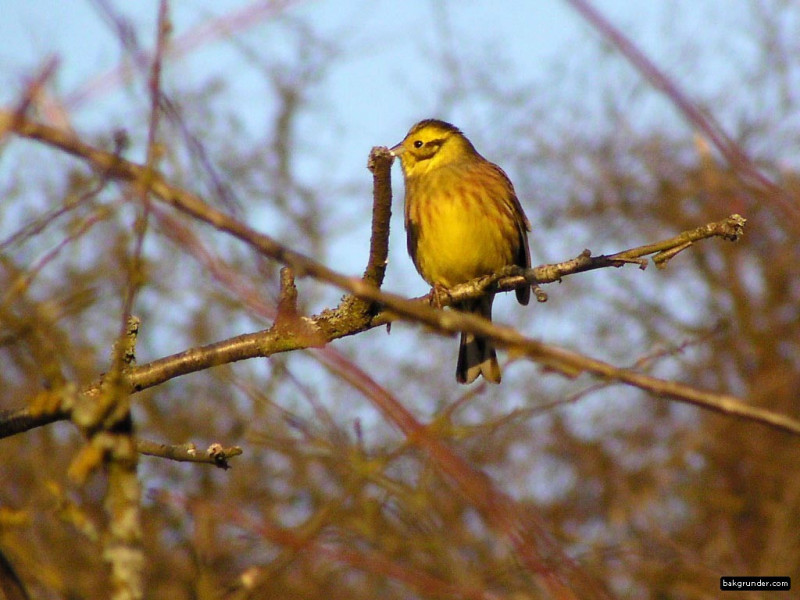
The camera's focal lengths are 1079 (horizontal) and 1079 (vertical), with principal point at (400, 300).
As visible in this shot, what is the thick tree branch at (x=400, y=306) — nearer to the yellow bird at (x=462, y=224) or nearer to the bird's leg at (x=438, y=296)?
the bird's leg at (x=438, y=296)

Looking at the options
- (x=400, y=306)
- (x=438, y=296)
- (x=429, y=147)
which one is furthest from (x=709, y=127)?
(x=429, y=147)

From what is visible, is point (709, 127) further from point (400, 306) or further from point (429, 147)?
point (429, 147)

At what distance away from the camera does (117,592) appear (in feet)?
5.17

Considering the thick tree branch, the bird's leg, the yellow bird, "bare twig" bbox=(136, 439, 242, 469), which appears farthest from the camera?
the yellow bird

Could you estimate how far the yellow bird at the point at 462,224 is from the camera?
226 inches

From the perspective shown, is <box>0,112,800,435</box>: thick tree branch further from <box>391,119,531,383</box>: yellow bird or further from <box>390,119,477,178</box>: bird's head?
<box>390,119,477,178</box>: bird's head

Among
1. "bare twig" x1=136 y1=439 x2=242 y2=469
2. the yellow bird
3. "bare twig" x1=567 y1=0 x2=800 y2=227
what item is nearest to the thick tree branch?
"bare twig" x1=567 y1=0 x2=800 y2=227

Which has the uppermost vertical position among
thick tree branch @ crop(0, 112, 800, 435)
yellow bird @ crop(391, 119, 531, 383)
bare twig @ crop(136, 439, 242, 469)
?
yellow bird @ crop(391, 119, 531, 383)

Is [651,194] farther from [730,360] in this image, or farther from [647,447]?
[647,447]

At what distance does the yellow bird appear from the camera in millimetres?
5738

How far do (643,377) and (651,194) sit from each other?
1337cm

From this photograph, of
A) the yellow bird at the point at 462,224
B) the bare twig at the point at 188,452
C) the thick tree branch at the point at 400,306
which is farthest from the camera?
the yellow bird at the point at 462,224

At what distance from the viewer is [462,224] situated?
5.79 meters

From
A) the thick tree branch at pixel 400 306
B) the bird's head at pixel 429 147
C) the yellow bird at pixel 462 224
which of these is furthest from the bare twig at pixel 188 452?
the bird's head at pixel 429 147
